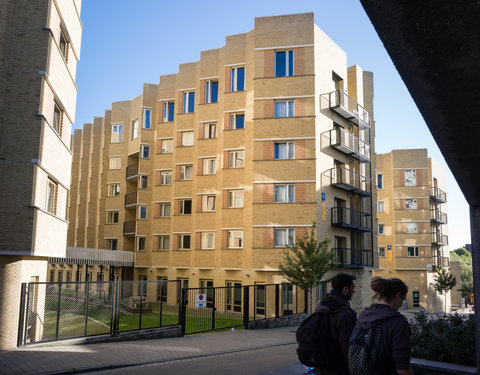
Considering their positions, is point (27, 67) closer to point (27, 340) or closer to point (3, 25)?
point (3, 25)

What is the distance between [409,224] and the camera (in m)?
54.5

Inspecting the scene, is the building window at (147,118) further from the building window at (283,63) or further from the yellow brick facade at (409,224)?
the yellow brick facade at (409,224)

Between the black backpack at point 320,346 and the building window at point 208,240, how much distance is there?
29.4m

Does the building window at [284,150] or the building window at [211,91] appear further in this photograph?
the building window at [211,91]

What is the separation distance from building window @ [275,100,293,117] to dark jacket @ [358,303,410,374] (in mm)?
27825

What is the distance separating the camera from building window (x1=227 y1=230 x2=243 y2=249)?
31.8 meters

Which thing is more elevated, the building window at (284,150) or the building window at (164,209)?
the building window at (284,150)

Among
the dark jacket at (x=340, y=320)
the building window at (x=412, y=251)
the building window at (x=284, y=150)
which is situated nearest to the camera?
the dark jacket at (x=340, y=320)

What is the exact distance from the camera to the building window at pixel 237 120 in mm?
33094

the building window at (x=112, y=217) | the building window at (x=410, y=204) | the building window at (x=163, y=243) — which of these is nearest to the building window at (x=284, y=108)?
the building window at (x=163, y=243)

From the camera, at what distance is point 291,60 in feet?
102

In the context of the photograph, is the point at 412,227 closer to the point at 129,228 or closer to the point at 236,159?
the point at 236,159

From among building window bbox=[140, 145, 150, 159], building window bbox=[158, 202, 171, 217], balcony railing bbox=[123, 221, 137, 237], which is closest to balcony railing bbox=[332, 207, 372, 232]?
building window bbox=[158, 202, 171, 217]

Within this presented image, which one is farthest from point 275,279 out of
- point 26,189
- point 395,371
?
point 395,371
